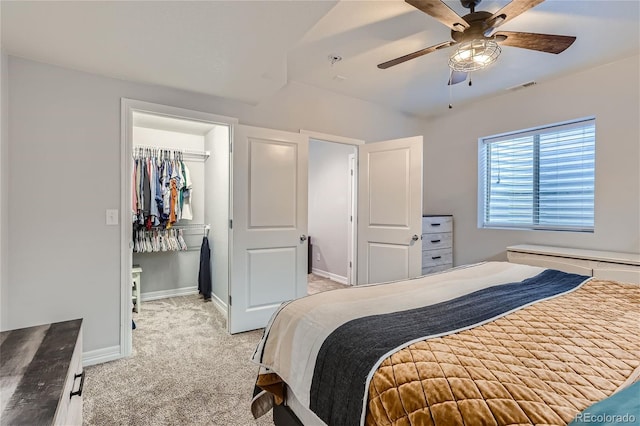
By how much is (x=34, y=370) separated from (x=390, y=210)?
10.1 ft

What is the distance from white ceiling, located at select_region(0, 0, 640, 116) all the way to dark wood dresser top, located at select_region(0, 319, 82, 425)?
5.08ft

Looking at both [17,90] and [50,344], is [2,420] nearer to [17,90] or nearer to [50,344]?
[50,344]

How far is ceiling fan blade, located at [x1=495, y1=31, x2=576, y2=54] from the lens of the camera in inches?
71.5

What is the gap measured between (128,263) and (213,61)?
1711 mm

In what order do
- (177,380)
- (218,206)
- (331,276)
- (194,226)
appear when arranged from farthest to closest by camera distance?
1. (331,276)
2. (194,226)
3. (218,206)
4. (177,380)

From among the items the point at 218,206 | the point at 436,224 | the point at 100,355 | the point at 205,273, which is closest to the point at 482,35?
the point at 436,224

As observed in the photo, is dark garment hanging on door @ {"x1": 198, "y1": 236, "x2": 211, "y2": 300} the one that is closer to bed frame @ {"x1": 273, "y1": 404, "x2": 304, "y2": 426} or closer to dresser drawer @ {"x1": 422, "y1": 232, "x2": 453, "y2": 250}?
dresser drawer @ {"x1": 422, "y1": 232, "x2": 453, "y2": 250}

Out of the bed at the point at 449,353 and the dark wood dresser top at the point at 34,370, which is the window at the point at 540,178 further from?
the dark wood dresser top at the point at 34,370

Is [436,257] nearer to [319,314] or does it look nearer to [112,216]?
[319,314]

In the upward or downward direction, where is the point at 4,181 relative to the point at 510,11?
downward

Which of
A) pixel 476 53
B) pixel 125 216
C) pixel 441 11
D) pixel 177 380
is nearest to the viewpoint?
pixel 441 11

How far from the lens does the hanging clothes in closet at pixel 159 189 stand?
357 centimetres

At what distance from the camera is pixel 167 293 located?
4062 mm

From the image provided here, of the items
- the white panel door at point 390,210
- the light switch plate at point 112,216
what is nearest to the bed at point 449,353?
the white panel door at point 390,210
